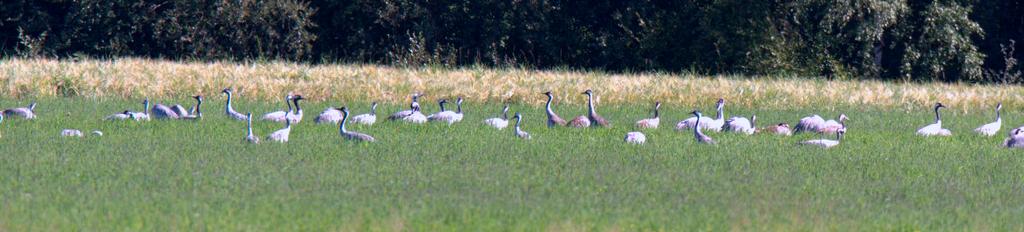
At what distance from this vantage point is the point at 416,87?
1089 inches

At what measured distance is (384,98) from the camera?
1048 inches

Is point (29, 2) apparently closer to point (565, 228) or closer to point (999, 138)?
point (999, 138)

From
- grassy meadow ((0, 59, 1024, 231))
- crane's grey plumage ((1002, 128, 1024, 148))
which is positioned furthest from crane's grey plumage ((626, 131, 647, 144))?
crane's grey plumage ((1002, 128, 1024, 148))

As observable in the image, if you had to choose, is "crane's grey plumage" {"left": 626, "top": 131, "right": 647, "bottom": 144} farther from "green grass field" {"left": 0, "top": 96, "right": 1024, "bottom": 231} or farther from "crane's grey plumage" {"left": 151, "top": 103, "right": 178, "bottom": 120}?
"crane's grey plumage" {"left": 151, "top": 103, "right": 178, "bottom": 120}

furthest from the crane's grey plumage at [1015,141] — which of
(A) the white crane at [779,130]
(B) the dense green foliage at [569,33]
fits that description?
(B) the dense green foliage at [569,33]

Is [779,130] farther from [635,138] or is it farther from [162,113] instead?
[162,113]

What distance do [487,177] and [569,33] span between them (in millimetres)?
31136

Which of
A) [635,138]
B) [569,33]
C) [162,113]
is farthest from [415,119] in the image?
[569,33]

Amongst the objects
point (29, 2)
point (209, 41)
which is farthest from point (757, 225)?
point (29, 2)

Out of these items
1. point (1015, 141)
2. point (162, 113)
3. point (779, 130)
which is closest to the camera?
point (1015, 141)

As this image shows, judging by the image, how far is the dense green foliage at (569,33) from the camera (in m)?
38.8

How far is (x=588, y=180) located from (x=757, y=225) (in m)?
2.79

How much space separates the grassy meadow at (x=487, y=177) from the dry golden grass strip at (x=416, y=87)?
212 centimetres

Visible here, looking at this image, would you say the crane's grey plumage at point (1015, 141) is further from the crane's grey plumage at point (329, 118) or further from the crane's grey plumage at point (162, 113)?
the crane's grey plumage at point (162, 113)
